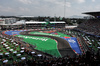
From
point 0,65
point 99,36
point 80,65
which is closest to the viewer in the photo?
point 80,65

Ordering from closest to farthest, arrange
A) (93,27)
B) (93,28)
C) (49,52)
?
(49,52) < (93,28) < (93,27)

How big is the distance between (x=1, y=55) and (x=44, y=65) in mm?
13110

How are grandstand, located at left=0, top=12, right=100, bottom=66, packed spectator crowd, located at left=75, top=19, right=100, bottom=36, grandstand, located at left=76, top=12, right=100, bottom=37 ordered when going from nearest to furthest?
grandstand, located at left=0, top=12, right=100, bottom=66, packed spectator crowd, located at left=75, top=19, right=100, bottom=36, grandstand, located at left=76, top=12, right=100, bottom=37

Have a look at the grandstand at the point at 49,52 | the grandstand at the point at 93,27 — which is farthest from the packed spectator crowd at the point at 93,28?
the grandstand at the point at 49,52

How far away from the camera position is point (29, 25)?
82500 millimetres

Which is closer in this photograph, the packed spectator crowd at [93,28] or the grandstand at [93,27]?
the packed spectator crowd at [93,28]

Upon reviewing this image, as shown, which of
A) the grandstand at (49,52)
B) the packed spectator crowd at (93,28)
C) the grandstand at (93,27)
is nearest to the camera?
the grandstand at (49,52)

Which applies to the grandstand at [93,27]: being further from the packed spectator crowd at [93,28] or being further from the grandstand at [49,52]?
the grandstand at [49,52]

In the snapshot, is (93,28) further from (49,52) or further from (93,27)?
(49,52)

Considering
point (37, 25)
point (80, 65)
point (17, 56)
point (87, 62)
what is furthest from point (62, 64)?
point (37, 25)

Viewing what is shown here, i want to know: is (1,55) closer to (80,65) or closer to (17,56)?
(17,56)

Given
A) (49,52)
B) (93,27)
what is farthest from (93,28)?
(49,52)

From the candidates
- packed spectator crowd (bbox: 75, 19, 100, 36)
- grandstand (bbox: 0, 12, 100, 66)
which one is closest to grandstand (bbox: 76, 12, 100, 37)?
packed spectator crowd (bbox: 75, 19, 100, 36)

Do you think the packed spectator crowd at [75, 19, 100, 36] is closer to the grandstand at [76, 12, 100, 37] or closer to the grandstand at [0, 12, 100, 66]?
the grandstand at [76, 12, 100, 37]
